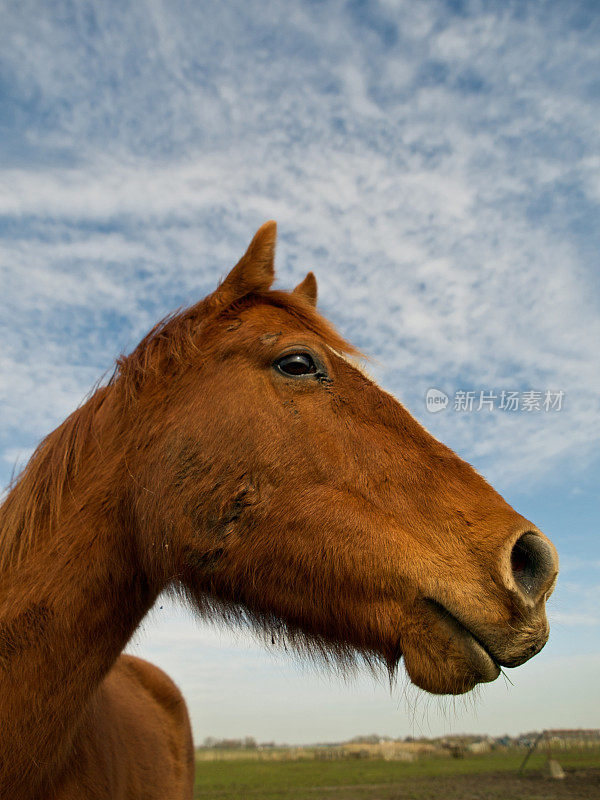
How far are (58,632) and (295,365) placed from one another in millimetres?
1725

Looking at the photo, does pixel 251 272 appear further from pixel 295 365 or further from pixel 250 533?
pixel 250 533

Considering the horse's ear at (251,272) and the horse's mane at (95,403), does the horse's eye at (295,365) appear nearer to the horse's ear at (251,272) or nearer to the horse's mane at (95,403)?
the horse's mane at (95,403)

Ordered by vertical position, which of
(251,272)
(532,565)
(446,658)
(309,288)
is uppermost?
(309,288)

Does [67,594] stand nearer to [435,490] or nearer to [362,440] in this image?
[362,440]

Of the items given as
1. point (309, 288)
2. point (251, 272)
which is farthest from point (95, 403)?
point (309, 288)

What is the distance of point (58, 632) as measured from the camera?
2.55 m

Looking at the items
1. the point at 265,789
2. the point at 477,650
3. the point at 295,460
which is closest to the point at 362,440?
the point at 295,460

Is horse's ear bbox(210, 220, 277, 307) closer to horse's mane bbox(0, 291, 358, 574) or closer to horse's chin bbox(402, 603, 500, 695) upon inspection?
horse's mane bbox(0, 291, 358, 574)

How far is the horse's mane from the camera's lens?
9.29 feet

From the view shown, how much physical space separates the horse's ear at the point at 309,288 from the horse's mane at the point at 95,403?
0.83 meters

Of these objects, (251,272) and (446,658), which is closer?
(446,658)

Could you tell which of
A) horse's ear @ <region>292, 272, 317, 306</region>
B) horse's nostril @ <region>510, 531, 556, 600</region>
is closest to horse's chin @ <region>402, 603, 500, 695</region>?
horse's nostril @ <region>510, 531, 556, 600</region>

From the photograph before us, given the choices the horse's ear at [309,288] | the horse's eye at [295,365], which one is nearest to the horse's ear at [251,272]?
the horse's eye at [295,365]

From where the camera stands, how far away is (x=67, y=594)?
8.55 ft
